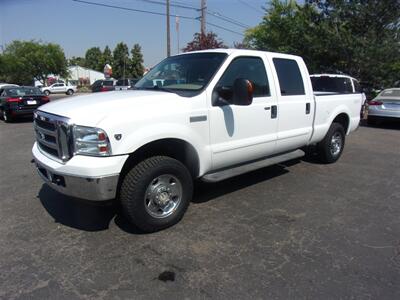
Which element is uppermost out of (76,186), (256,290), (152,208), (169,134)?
(169,134)

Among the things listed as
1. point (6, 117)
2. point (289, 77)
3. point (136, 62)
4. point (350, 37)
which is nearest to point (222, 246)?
point (289, 77)

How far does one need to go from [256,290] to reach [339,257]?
3.30 ft

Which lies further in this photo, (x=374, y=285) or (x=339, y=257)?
(x=339, y=257)

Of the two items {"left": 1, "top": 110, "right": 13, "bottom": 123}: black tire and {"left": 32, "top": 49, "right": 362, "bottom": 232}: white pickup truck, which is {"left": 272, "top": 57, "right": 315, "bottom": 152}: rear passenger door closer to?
{"left": 32, "top": 49, "right": 362, "bottom": 232}: white pickup truck

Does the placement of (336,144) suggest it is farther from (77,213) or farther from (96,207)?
(77,213)

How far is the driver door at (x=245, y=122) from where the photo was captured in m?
4.11

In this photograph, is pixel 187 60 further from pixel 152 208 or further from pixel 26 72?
pixel 26 72

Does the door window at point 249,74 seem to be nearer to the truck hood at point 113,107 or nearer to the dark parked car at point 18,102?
the truck hood at point 113,107

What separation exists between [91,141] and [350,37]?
15588 millimetres

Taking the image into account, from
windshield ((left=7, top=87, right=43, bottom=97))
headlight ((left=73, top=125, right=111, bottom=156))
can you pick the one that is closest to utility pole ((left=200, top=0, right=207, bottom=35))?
windshield ((left=7, top=87, right=43, bottom=97))

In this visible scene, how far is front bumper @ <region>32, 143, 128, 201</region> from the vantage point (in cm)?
314

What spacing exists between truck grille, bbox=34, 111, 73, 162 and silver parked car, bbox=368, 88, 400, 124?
11.4 meters

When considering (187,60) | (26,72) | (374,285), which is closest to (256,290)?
(374,285)

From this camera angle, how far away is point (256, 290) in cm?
276
